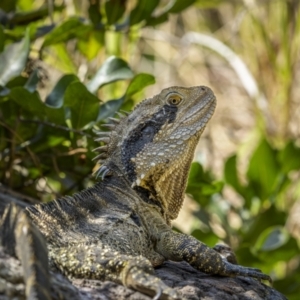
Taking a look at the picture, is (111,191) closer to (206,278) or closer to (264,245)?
(206,278)

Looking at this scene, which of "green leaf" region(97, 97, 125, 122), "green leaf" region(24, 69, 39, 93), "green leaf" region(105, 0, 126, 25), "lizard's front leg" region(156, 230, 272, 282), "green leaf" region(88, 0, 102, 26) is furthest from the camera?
"green leaf" region(88, 0, 102, 26)

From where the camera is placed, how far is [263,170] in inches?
253

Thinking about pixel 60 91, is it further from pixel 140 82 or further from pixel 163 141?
pixel 163 141

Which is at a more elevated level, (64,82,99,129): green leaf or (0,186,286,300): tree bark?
(64,82,99,129): green leaf

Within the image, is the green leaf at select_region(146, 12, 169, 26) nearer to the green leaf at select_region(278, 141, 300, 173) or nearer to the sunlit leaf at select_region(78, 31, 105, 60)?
the sunlit leaf at select_region(78, 31, 105, 60)

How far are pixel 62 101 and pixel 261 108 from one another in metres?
4.66

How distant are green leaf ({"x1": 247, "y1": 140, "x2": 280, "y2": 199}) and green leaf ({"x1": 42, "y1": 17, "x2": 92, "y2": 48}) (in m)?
1.97

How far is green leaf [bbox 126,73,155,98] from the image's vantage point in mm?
5168

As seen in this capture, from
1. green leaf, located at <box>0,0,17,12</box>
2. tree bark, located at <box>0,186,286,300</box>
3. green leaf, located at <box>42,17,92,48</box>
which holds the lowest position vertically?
tree bark, located at <box>0,186,286,300</box>

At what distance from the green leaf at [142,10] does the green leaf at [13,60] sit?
1168 mm

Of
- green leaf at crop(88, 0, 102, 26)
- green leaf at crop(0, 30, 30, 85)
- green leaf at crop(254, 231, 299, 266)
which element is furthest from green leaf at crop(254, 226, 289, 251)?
green leaf at crop(0, 30, 30, 85)

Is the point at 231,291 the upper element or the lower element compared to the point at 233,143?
lower

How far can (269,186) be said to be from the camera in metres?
6.45

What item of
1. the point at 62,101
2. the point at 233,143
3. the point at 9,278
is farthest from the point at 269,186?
the point at 233,143
